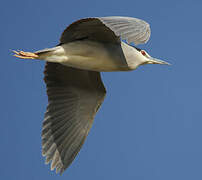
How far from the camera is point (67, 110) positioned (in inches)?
248

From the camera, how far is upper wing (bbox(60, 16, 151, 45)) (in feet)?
14.1

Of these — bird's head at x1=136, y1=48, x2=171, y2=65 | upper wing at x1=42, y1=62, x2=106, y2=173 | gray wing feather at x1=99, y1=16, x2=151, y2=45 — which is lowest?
upper wing at x1=42, y1=62, x2=106, y2=173

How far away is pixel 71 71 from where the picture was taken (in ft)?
20.5

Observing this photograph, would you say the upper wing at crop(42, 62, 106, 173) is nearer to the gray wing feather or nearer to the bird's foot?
the bird's foot

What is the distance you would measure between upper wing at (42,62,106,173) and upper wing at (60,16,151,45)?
0.89m

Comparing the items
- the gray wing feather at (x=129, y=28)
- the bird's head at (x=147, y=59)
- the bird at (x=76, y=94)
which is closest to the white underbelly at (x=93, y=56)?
the bird at (x=76, y=94)

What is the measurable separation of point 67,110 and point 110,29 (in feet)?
5.98

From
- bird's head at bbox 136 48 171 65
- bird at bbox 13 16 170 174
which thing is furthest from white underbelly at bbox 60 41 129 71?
bird's head at bbox 136 48 171 65

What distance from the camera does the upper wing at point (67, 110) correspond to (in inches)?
243

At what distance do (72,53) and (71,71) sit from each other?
3.32ft

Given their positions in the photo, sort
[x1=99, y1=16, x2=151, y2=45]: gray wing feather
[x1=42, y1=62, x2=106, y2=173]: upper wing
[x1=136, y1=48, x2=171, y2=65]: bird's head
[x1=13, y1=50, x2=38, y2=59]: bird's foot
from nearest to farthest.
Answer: [x1=99, y1=16, x2=151, y2=45]: gray wing feather → [x1=13, y1=50, x2=38, y2=59]: bird's foot → [x1=136, y1=48, x2=171, y2=65]: bird's head → [x1=42, y1=62, x2=106, y2=173]: upper wing

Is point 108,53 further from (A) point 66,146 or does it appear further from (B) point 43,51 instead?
(A) point 66,146

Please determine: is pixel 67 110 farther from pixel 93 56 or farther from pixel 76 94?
pixel 93 56

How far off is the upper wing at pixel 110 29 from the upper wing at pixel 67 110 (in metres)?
0.89
